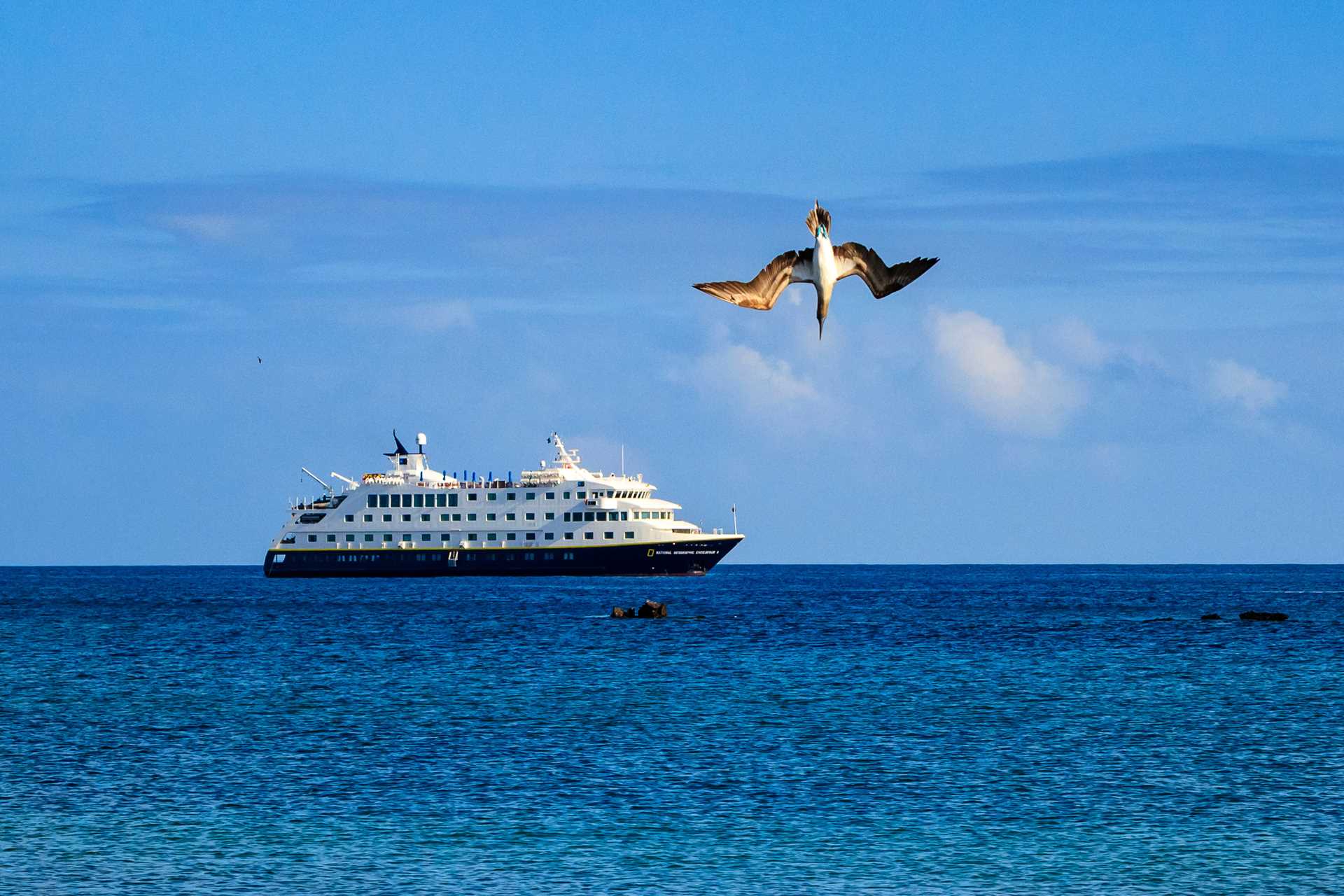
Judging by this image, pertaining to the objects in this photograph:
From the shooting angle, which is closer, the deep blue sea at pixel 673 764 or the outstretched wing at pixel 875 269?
the outstretched wing at pixel 875 269

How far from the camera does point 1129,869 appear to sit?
79.6 ft

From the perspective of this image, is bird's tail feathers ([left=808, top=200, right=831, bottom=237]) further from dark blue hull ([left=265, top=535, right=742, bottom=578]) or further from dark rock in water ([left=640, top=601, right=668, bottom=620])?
dark blue hull ([left=265, top=535, right=742, bottom=578])

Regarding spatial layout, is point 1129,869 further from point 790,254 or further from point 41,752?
point 41,752

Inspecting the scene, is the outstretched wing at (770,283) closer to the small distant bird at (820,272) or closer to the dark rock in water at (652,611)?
the small distant bird at (820,272)

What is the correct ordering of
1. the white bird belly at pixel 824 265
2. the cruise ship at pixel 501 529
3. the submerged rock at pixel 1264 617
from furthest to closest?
the cruise ship at pixel 501 529, the submerged rock at pixel 1264 617, the white bird belly at pixel 824 265

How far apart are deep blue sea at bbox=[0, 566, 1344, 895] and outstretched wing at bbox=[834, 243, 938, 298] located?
43.5 ft

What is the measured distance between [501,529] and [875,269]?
12443 cm

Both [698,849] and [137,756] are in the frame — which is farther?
[137,756]

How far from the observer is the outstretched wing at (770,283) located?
11.8m

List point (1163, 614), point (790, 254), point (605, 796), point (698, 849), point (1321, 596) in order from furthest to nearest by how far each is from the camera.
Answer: point (1321, 596) → point (1163, 614) → point (605, 796) → point (698, 849) → point (790, 254)

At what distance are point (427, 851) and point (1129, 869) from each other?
34.5 ft

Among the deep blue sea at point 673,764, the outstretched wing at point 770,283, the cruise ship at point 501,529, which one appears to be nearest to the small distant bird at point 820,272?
the outstretched wing at point 770,283

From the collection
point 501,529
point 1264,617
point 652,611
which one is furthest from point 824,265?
point 501,529

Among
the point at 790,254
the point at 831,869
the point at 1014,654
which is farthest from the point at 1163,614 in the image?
the point at 790,254
